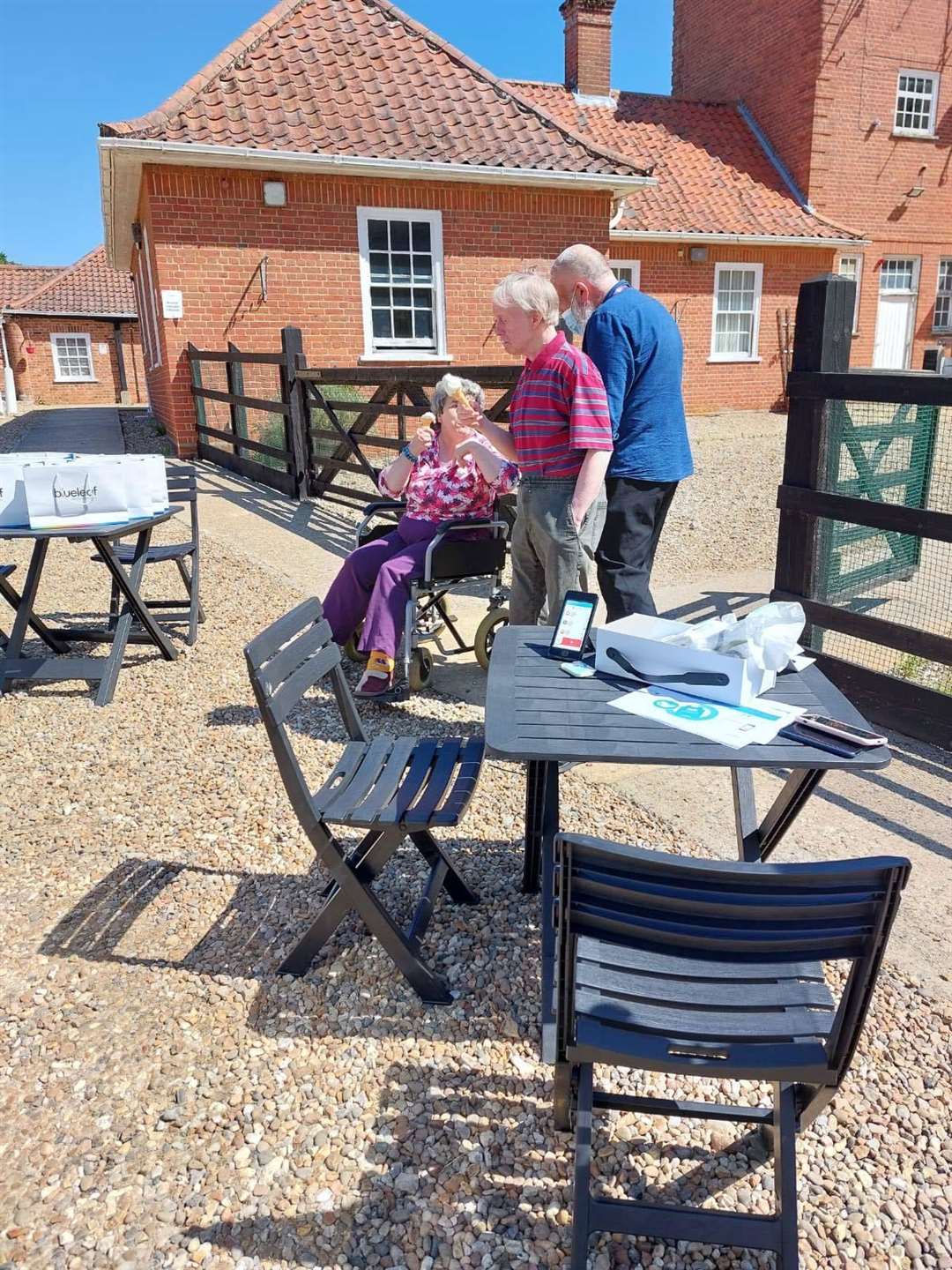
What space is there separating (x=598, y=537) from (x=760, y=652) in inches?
63.1

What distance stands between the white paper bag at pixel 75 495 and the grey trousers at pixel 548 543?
214cm

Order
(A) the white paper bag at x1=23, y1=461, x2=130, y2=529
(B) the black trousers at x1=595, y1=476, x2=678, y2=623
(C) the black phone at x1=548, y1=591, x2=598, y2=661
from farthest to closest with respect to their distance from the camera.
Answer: (A) the white paper bag at x1=23, y1=461, x2=130, y2=529 → (B) the black trousers at x1=595, y1=476, x2=678, y2=623 → (C) the black phone at x1=548, y1=591, x2=598, y2=661

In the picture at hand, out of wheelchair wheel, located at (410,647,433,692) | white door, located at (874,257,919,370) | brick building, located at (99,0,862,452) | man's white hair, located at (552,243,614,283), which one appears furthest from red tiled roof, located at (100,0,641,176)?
man's white hair, located at (552,243,614,283)

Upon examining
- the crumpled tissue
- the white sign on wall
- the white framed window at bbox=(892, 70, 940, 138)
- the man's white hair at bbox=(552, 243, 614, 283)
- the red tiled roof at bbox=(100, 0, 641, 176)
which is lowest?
the crumpled tissue

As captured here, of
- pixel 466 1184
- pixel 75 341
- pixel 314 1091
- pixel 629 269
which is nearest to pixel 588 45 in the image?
pixel 629 269

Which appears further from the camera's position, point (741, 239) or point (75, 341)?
point (75, 341)

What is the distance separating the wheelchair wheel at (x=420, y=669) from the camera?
4.35 m

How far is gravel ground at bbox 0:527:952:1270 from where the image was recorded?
1.79 meters

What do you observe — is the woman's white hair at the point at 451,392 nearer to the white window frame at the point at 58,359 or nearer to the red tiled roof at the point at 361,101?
the red tiled roof at the point at 361,101

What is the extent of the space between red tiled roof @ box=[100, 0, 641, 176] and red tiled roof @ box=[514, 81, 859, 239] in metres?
3.34

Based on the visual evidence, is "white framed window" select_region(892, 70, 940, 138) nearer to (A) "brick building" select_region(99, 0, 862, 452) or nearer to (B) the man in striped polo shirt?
(A) "brick building" select_region(99, 0, 862, 452)

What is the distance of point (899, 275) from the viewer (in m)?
18.5

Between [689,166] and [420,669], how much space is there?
1607 cm

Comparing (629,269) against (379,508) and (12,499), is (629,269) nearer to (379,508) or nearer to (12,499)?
(379,508)
